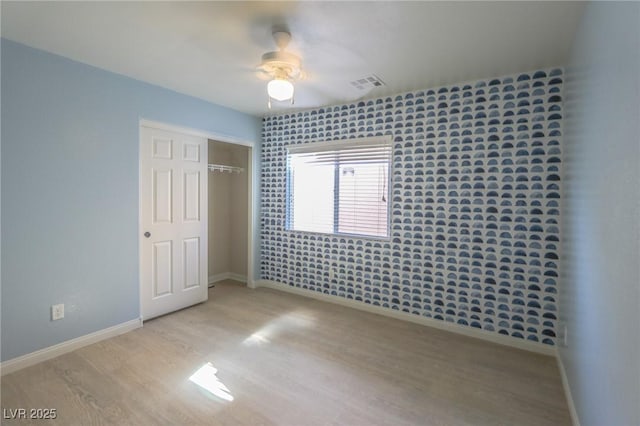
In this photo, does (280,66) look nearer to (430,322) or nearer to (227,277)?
(430,322)

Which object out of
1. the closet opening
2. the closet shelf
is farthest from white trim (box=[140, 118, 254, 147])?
the closet opening

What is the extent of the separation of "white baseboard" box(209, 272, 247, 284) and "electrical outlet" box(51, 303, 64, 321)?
2.17m

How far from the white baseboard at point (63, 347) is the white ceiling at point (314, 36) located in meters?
2.34

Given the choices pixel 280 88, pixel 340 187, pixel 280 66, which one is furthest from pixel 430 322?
pixel 280 66

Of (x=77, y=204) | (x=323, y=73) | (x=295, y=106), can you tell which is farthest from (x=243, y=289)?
(x=323, y=73)

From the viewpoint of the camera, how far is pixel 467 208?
294 centimetres

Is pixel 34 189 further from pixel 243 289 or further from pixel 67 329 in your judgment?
pixel 243 289

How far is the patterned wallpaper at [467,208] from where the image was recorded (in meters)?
2.60

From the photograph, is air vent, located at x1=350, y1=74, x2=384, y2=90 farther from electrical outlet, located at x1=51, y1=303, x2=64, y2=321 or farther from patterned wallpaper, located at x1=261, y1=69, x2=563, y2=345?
electrical outlet, located at x1=51, y1=303, x2=64, y2=321

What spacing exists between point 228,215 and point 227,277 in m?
1.00

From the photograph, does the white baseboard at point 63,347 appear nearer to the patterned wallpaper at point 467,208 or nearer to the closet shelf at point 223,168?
the closet shelf at point 223,168

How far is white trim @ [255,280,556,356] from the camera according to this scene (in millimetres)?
2670

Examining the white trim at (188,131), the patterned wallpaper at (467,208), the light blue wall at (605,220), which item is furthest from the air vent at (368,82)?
the white trim at (188,131)

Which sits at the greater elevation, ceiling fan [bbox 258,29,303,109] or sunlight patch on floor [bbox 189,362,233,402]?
ceiling fan [bbox 258,29,303,109]
